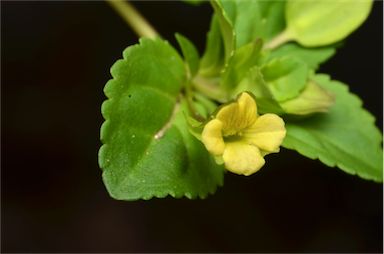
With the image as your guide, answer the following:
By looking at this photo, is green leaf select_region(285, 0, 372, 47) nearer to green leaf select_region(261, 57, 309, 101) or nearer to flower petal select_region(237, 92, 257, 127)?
green leaf select_region(261, 57, 309, 101)

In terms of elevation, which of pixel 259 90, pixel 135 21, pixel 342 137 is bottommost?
pixel 342 137

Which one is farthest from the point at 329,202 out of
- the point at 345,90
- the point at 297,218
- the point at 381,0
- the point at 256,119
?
the point at 256,119

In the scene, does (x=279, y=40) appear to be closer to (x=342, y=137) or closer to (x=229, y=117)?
(x=342, y=137)

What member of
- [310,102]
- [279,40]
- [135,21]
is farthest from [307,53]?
[135,21]

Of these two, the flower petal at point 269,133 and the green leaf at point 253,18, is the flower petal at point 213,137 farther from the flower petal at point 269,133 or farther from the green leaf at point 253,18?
the green leaf at point 253,18

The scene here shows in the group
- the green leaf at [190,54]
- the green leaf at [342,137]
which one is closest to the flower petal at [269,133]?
the green leaf at [342,137]

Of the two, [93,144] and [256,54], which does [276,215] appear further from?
[256,54]
